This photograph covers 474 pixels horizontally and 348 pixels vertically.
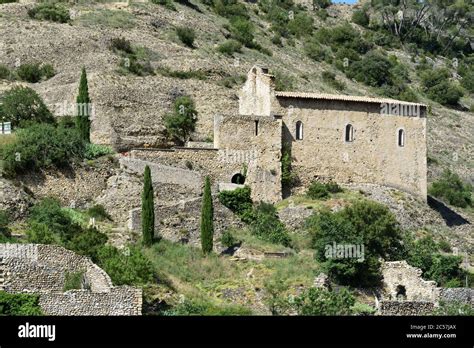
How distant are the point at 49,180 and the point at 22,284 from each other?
43.6 feet

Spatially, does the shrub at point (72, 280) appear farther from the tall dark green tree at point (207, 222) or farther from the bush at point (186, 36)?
the bush at point (186, 36)

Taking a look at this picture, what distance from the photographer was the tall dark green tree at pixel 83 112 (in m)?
48.0

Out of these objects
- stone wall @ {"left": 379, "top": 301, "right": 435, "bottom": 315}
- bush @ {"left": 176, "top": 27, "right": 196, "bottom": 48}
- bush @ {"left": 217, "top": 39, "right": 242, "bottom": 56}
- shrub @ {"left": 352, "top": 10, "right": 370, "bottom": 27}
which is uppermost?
shrub @ {"left": 352, "top": 10, "right": 370, "bottom": 27}

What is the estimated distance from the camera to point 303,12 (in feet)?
318

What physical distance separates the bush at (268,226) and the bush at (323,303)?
7903mm

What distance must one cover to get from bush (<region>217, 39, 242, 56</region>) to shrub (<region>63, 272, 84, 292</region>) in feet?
128

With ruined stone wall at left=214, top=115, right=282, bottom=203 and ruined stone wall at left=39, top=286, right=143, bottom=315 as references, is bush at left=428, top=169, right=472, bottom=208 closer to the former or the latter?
ruined stone wall at left=214, top=115, right=282, bottom=203

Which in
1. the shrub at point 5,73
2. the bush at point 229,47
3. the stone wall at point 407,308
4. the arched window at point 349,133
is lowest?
the stone wall at point 407,308

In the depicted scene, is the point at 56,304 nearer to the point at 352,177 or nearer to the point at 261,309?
the point at 261,309

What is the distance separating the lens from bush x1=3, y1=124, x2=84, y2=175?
43438mm

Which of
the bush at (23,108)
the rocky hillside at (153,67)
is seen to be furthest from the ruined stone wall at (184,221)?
the bush at (23,108)

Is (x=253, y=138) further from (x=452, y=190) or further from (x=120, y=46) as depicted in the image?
(x=120, y=46)

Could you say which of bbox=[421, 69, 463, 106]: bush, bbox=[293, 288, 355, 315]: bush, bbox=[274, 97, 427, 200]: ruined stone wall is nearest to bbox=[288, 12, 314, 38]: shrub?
Answer: bbox=[421, 69, 463, 106]: bush

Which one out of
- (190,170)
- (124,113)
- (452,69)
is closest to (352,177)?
(190,170)
